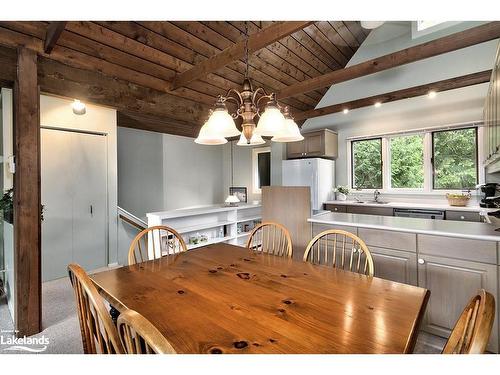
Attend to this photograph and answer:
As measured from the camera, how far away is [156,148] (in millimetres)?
5629

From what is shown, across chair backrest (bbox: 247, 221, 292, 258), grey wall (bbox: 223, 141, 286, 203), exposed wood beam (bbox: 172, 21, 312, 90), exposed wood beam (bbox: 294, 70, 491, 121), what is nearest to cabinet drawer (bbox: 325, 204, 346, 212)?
grey wall (bbox: 223, 141, 286, 203)

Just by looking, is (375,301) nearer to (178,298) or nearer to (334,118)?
(178,298)

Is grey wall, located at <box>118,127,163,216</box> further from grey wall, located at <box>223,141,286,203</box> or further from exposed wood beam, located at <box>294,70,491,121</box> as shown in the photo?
exposed wood beam, located at <box>294,70,491,121</box>

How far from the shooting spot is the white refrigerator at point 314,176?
4730mm

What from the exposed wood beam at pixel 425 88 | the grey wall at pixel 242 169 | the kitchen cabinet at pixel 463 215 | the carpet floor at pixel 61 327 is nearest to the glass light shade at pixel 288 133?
the carpet floor at pixel 61 327

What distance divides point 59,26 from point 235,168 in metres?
4.94

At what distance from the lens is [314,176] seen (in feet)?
15.5

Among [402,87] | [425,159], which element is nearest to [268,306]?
[425,159]

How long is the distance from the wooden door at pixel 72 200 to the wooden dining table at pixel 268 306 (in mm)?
2522

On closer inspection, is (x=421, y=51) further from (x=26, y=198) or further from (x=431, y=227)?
(x=26, y=198)

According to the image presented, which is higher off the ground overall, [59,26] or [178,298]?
[59,26]

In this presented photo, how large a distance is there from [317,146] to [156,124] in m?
3.05
